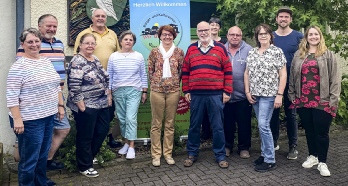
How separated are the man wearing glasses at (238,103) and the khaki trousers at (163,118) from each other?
827mm

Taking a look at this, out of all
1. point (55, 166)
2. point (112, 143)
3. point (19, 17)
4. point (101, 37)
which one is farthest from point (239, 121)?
point (19, 17)

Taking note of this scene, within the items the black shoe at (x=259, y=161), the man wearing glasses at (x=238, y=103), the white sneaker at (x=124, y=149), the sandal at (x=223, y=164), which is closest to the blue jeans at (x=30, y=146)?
the white sneaker at (x=124, y=149)

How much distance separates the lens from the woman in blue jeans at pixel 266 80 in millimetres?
4418

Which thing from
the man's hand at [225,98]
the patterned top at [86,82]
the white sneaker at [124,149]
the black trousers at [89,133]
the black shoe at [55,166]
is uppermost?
the patterned top at [86,82]

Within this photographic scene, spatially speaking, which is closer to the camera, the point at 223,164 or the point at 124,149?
the point at 223,164

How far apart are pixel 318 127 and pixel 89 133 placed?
115 inches

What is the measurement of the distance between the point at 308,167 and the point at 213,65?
1904 millimetres

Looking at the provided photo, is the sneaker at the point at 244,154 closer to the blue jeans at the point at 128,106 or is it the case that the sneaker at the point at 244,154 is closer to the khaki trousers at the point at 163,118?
the khaki trousers at the point at 163,118

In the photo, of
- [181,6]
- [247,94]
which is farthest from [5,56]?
[247,94]

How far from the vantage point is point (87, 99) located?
4.25 m

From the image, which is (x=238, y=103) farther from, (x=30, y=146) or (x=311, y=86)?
(x=30, y=146)

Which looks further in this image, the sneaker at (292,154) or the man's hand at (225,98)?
the sneaker at (292,154)

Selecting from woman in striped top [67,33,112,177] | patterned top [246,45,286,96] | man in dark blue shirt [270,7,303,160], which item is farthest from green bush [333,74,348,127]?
woman in striped top [67,33,112,177]

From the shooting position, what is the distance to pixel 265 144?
15.0ft
